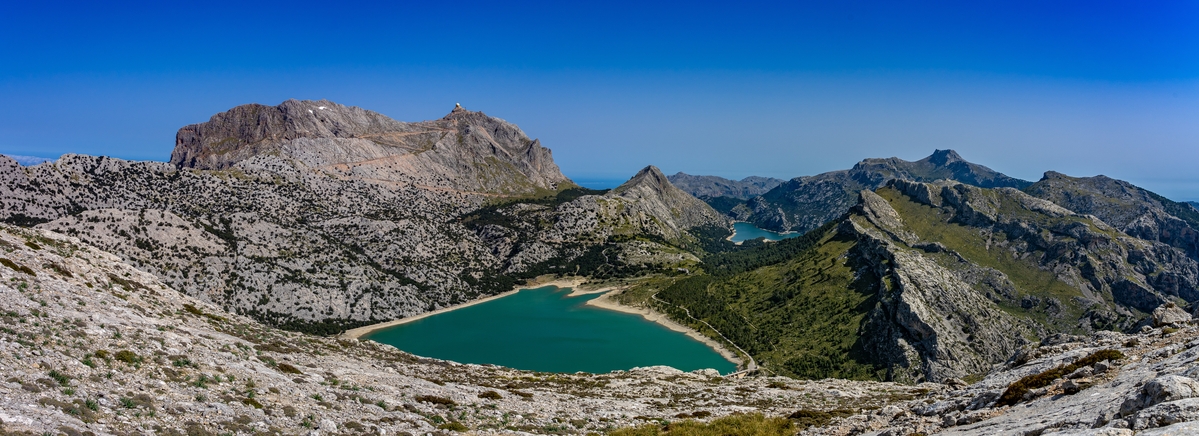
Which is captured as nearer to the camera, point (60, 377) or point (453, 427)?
point (60, 377)

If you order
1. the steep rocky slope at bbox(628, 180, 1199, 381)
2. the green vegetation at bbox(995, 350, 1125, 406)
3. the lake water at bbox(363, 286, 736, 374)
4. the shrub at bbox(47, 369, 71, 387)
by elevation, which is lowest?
the lake water at bbox(363, 286, 736, 374)

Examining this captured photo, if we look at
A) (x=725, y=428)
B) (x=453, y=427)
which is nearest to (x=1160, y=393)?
(x=725, y=428)

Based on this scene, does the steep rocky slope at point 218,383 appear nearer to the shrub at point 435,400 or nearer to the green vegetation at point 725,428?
the shrub at point 435,400

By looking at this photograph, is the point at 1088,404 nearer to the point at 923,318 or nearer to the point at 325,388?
the point at 325,388

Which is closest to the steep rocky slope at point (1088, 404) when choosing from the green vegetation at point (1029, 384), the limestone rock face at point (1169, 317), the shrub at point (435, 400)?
the green vegetation at point (1029, 384)

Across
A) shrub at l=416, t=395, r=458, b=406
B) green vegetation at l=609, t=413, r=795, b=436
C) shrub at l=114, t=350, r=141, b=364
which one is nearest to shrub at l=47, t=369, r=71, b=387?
shrub at l=114, t=350, r=141, b=364

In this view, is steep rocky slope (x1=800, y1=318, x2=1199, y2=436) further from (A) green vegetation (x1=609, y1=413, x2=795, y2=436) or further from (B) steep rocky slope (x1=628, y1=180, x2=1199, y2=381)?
(B) steep rocky slope (x1=628, y1=180, x2=1199, y2=381)

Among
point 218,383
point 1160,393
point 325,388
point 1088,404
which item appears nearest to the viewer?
point 1160,393
